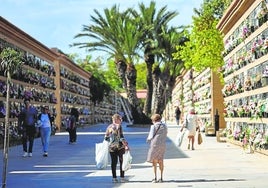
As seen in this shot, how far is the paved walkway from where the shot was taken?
1152 centimetres

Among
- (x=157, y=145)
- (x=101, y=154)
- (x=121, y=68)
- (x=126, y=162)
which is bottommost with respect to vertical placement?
(x=126, y=162)

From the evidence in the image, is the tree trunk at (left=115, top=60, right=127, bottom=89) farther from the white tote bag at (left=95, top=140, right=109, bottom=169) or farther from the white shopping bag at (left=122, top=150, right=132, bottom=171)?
the white shopping bag at (left=122, top=150, right=132, bottom=171)

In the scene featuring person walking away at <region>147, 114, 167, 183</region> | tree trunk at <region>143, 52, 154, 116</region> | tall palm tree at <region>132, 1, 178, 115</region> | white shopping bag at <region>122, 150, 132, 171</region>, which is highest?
tall palm tree at <region>132, 1, 178, 115</region>

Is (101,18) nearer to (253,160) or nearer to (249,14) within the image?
(249,14)

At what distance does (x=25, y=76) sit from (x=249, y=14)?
12242 mm

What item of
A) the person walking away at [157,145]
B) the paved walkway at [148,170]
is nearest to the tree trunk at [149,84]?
the paved walkway at [148,170]

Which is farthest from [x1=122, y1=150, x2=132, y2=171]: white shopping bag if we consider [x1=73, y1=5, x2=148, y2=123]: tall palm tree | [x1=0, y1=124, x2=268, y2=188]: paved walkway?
[x1=73, y1=5, x2=148, y2=123]: tall palm tree

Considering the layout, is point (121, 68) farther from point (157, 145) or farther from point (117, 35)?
point (157, 145)

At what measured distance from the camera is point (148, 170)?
14062 millimetres

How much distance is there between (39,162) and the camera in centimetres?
1666

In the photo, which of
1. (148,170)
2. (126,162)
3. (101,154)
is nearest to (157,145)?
(126,162)

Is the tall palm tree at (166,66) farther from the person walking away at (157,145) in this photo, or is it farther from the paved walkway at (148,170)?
the person walking away at (157,145)

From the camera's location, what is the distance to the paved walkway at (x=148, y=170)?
37.8 feet

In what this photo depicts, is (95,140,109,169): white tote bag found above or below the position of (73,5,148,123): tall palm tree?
below
